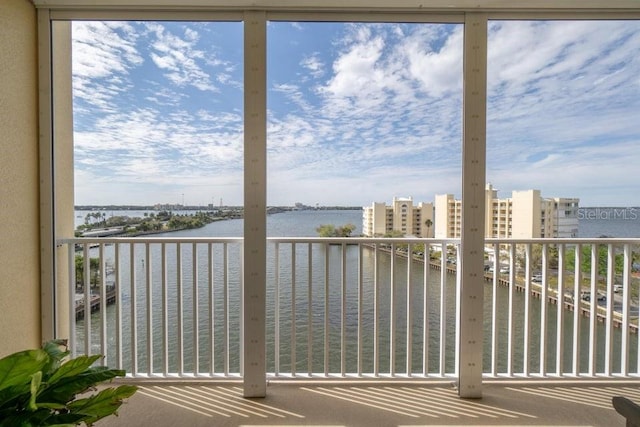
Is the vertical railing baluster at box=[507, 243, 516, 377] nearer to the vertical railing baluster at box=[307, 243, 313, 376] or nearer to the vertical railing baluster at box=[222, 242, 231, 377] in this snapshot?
the vertical railing baluster at box=[307, 243, 313, 376]

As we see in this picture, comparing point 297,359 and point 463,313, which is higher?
point 463,313

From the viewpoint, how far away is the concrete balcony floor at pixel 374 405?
5.89 feet

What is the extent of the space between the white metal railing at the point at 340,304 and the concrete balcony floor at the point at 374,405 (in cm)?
10

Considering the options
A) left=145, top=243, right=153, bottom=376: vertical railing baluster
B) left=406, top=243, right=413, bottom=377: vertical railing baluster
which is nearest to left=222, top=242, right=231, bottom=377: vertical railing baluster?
left=145, top=243, right=153, bottom=376: vertical railing baluster

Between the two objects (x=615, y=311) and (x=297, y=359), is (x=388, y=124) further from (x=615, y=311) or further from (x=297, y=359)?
(x=615, y=311)

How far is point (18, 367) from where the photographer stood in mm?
918

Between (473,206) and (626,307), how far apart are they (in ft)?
4.19

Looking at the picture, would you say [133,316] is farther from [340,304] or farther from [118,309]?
[340,304]

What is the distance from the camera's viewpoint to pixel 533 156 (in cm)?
221

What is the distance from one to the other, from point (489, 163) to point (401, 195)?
22.6 inches

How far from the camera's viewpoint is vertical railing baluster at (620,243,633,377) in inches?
84.4

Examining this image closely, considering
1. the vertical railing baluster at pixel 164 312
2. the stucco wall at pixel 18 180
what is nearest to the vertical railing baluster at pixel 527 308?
the vertical railing baluster at pixel 164 312

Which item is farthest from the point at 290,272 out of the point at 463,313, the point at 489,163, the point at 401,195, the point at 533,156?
the point at 533,156
